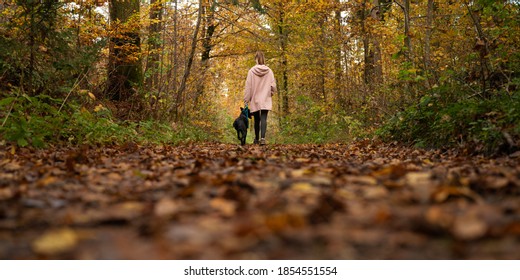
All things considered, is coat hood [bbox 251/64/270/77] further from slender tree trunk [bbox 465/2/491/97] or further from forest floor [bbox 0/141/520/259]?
forest floor [bbox 0/141/520/259]

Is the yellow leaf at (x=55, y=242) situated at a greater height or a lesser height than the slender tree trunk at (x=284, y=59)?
lesser

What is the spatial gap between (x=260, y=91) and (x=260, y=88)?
81 millimetres

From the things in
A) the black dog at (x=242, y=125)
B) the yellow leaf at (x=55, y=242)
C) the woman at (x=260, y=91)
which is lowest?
the yellow leaf at (x=55, y=242)

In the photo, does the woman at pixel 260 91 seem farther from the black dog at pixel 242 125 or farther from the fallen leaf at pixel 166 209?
the fallen leaf at pixel 166 209

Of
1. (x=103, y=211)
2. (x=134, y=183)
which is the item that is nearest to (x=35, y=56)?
(x=134, y=183)

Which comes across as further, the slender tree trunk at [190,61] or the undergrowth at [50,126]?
the slender tree trunk at [190,61]

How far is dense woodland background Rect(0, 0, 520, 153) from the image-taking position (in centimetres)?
628

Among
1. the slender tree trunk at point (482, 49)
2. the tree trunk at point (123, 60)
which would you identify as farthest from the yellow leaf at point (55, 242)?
the tree trunk at point (123, 60)

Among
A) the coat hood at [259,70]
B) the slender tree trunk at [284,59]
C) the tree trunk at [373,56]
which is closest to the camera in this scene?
the coat hood at [259,70]

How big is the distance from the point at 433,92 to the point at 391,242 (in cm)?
651

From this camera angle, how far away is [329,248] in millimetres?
1643

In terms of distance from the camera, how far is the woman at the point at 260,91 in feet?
33.3

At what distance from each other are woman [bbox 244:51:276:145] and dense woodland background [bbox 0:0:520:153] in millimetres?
1865
